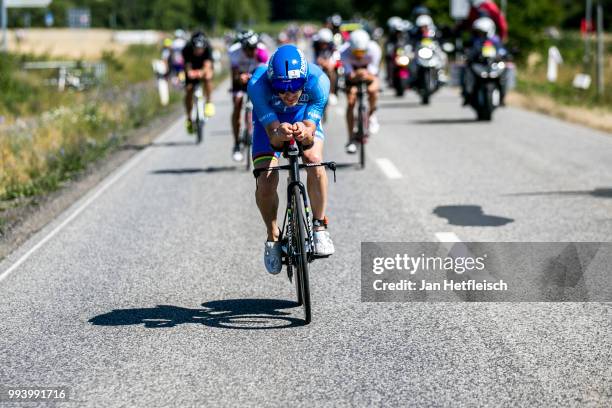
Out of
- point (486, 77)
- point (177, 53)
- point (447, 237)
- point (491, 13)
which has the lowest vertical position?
point (447, 237)

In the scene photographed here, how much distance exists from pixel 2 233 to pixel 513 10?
32.1m

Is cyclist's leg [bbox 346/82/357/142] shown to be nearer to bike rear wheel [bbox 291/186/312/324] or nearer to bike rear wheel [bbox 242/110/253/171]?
bike rear wheel [bbox 242/110/253/171]

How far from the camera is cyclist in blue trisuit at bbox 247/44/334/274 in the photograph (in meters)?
6.52

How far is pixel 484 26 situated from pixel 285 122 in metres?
14.0

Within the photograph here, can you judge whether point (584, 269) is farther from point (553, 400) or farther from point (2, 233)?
point (2, 233)

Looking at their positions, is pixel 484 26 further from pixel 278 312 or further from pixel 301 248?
pixel 301 248

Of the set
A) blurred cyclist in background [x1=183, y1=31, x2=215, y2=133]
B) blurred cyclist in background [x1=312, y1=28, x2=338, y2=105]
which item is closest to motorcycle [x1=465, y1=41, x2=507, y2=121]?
blurred cyclist in background [x1=312, y1=28, x2=338, y2=105]

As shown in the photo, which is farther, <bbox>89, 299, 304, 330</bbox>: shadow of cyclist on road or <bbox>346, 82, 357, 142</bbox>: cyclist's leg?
<bbox>346, 82, 357, 142</bbox>: cyclist's leg

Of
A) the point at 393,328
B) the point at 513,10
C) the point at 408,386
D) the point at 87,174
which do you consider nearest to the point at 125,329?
the point at 393,328

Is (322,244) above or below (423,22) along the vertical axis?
below

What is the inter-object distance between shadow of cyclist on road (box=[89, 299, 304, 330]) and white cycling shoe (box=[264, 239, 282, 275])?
26 cm

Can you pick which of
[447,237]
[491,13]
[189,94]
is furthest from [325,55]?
[447,237]

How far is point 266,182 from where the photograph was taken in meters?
6.89

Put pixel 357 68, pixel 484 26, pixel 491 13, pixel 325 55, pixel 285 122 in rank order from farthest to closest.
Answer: pixel 491 13, pixel 484 26, pixel 325 55, pixel 357 68, pixel 285 122
